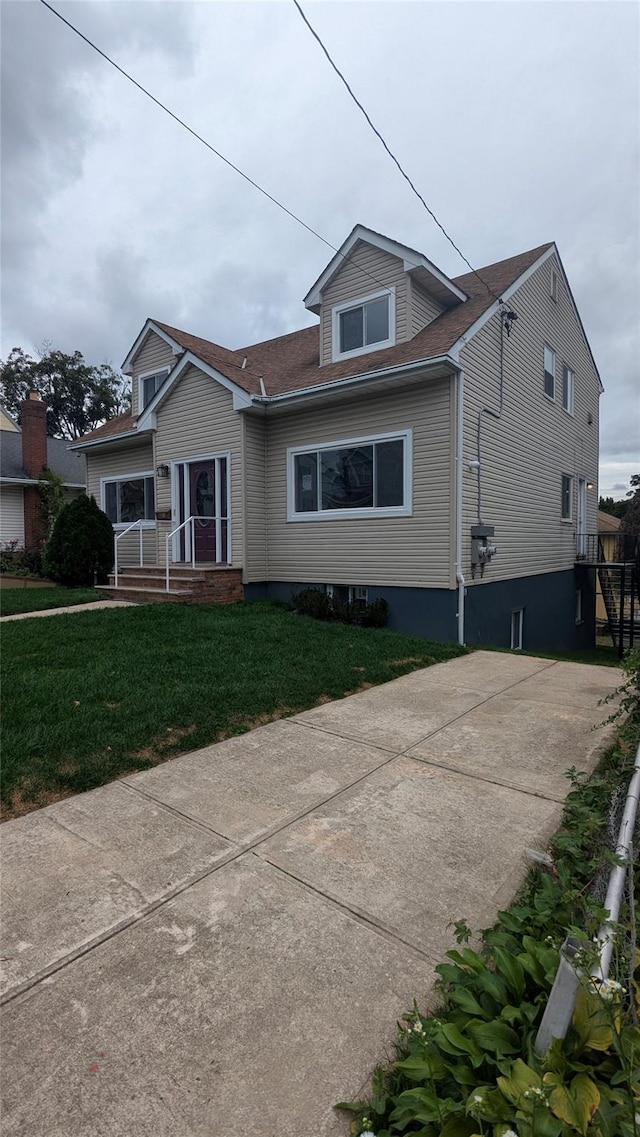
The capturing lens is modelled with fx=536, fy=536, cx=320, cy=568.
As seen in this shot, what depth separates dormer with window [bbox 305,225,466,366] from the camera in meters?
9.58

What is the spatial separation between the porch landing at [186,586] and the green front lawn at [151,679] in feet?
2.56

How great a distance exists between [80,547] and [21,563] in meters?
5.86

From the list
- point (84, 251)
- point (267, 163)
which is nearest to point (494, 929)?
point (267, 163)

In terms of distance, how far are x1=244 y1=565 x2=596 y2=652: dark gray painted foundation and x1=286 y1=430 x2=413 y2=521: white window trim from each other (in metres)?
1.30

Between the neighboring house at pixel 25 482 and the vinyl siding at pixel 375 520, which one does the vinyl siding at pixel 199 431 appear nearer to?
the vinyl siding at pixel 375 520

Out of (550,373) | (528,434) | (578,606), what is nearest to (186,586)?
(528,434)

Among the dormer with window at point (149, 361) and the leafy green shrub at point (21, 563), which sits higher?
the dormer with window at point (149, 361)

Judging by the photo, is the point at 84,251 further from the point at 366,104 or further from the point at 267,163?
the point at 366,104

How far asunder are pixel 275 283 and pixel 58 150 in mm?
8045

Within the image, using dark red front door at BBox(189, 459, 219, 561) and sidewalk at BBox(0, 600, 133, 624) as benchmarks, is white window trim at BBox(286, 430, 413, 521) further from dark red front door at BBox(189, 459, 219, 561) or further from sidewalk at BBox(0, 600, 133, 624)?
sidewalk at BBox(0, 600, 133, 624)

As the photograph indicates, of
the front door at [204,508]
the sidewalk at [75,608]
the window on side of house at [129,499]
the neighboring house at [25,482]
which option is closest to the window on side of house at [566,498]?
the front door at [204,508]

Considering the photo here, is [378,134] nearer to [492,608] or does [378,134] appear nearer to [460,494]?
[460,494]

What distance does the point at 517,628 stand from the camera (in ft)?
36.9

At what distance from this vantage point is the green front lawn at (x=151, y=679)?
3.62 metres
